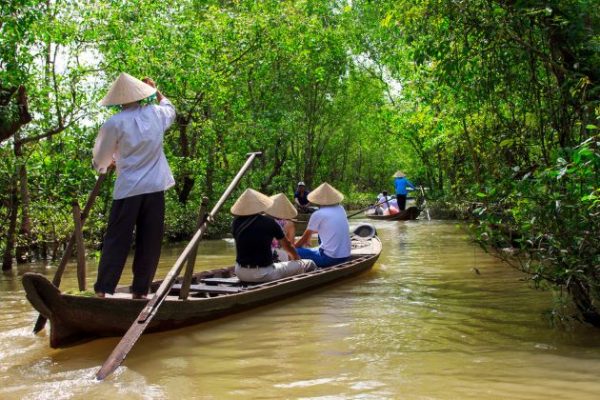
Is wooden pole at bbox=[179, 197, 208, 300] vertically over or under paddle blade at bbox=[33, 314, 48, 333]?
over

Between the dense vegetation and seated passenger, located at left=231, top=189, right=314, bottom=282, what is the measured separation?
2.34m

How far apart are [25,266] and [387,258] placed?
23.7ft

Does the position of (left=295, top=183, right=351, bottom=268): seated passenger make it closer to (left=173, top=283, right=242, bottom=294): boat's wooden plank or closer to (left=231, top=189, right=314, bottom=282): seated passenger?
(left=231, top=189, right=314, bottom=282): seated passenger

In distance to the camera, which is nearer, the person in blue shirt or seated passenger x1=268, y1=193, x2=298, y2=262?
seated passenger x1=268, y1=193, x2=298, y2=262

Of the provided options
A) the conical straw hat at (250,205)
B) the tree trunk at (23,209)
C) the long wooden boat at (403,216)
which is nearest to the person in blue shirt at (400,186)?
the long wooden boat at (403,216)

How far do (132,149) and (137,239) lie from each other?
0.85 metres

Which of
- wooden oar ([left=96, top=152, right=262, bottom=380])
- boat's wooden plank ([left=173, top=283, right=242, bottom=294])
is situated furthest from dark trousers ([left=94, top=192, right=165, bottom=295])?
boat's wooden plank ([left=173, top=283, right=242, bottom=294])

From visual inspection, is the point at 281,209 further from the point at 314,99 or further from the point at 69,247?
the point at 314,99

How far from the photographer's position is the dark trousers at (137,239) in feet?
18.0

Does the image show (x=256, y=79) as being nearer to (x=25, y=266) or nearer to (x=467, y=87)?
(x=25, y=266)

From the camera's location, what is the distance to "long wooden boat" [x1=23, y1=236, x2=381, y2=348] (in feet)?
17.1

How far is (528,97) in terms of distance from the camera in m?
6.52

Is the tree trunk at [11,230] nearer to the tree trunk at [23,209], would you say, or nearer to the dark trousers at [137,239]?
the tree trunk at [23,209]

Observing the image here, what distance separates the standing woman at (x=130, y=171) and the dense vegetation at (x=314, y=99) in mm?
2862
